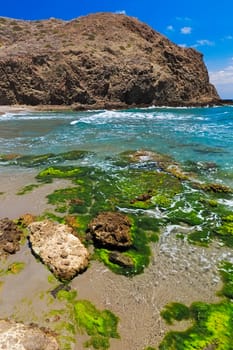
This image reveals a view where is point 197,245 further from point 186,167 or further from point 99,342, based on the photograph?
point 186,167

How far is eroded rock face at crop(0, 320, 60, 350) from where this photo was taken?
4.57 meters

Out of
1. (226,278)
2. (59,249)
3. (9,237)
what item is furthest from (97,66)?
(226,278)

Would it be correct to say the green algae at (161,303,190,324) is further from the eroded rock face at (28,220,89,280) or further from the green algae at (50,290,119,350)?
the eroded rock face at (28,220,89,280)

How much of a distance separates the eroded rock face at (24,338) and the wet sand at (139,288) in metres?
0.37

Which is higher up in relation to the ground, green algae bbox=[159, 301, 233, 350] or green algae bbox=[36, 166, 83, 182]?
green algae bbox=[36, 166, 83, 182]

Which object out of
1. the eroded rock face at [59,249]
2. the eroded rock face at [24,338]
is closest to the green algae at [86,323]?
the eroded rock face at [24,338]

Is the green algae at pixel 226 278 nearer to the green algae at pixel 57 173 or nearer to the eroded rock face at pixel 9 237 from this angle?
the eroded rock face at pixel 9 237

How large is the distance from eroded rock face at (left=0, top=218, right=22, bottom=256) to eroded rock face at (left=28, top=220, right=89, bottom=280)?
36cm

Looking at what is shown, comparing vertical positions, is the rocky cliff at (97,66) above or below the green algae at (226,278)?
above

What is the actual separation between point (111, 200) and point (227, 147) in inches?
508

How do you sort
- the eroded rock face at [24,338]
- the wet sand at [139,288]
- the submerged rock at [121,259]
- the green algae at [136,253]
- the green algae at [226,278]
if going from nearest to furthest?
the eroded rock face at [24,338] → the wet sand at [139,288] → the green algae at [226,278] → the green algae at [136,253] → the submerged rock at [121,259]

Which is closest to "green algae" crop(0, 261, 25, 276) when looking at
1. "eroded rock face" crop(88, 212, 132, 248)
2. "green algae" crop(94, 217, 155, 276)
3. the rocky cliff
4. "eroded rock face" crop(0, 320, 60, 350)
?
"eroded rock face" crop(0, 320, 60, 350)

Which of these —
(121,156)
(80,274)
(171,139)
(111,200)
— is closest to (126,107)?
(171,139)

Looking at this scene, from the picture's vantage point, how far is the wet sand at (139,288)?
17.7ft
